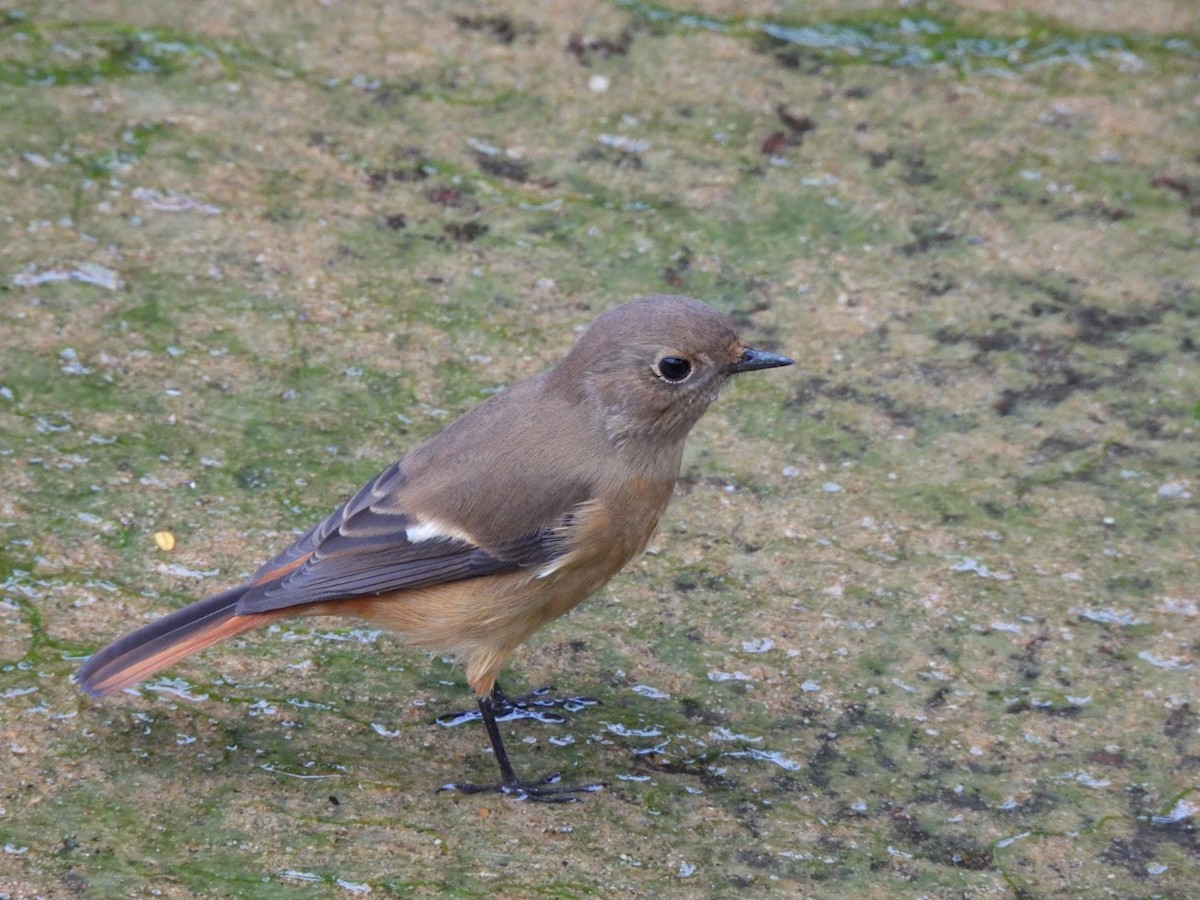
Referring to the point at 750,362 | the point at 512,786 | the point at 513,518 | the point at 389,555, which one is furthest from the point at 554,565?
the point at 750,362

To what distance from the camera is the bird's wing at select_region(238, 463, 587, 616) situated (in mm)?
4035

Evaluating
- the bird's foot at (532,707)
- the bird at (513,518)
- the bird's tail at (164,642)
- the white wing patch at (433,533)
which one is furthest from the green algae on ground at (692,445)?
the white wing patch at (433,533)

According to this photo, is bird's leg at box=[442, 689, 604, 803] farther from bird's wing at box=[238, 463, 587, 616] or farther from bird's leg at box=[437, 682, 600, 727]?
bird's wing at box=[238, 463, 587, 616]

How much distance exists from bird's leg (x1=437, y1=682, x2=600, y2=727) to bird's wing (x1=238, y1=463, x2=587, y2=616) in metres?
0.44

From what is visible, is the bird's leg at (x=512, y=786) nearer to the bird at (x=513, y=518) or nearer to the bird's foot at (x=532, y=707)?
the bird at (x=513, y=518)

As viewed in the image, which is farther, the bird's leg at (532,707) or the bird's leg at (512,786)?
the bird's leg at (532,707)

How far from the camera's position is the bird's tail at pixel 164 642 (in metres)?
3.81

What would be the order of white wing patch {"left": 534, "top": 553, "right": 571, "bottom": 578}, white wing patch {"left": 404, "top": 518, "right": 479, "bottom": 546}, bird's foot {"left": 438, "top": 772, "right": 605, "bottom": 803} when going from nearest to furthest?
bird's foot {"left": 438, "top": 772, "right": 605, "bottom": 803}
white wing patch {"left": 534, "top": 553, "right": 571, "bottom": 578}
white wing patch {"left": 404, "top": 518, "right": 479, "bottom": 546}

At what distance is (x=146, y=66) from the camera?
6500 millimetres

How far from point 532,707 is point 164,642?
1.10m

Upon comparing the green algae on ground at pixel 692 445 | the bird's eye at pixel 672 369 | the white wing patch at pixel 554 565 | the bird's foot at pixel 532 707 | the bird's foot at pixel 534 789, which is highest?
the bird's eye at pixel 672 369

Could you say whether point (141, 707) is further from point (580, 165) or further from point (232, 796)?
point (580, 165)

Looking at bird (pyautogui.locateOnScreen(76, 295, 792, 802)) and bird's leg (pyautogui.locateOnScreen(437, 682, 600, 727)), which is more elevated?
bird (pyautogui.locateOnScreen(76, 295, 792, 802))

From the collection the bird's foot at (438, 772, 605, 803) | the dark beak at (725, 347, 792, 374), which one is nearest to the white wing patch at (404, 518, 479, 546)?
the bird's foot at (438, 772, 605, 803)
